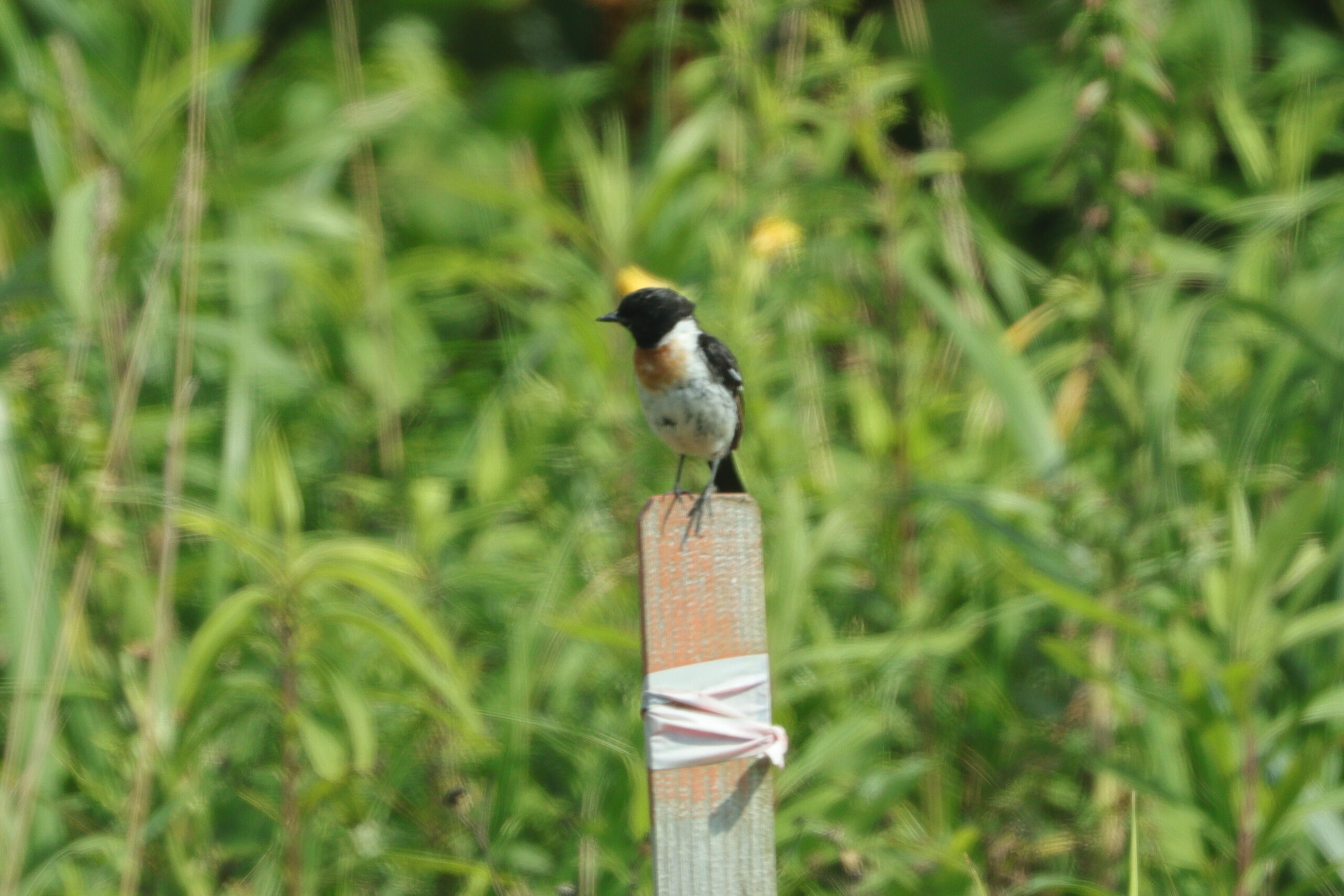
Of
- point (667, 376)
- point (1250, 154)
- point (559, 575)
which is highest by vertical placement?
point (1250, 154)

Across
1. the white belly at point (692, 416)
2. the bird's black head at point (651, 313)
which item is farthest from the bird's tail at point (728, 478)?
the bird's black head at point (651, 313)

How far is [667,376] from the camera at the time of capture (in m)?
2.29

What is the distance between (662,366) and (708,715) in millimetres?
932

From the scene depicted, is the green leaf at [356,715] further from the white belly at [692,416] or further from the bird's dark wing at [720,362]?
the bird's dark wing at [720,362]

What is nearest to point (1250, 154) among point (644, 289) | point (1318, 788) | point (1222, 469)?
point (1222, 469)

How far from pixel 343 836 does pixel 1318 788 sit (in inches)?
71.6

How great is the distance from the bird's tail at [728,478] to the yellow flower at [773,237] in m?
0.82

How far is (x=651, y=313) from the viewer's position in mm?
2344

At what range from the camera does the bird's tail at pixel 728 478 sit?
2486mm

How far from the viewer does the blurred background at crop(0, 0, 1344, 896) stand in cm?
223

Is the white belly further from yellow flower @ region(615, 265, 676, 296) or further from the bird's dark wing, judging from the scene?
yellow flower @ region(615, 265, 676, 296)

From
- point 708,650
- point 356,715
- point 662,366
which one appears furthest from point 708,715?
point 662,366

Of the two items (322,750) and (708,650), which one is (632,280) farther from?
(708,650)

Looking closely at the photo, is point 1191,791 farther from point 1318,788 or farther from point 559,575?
point 559,575
